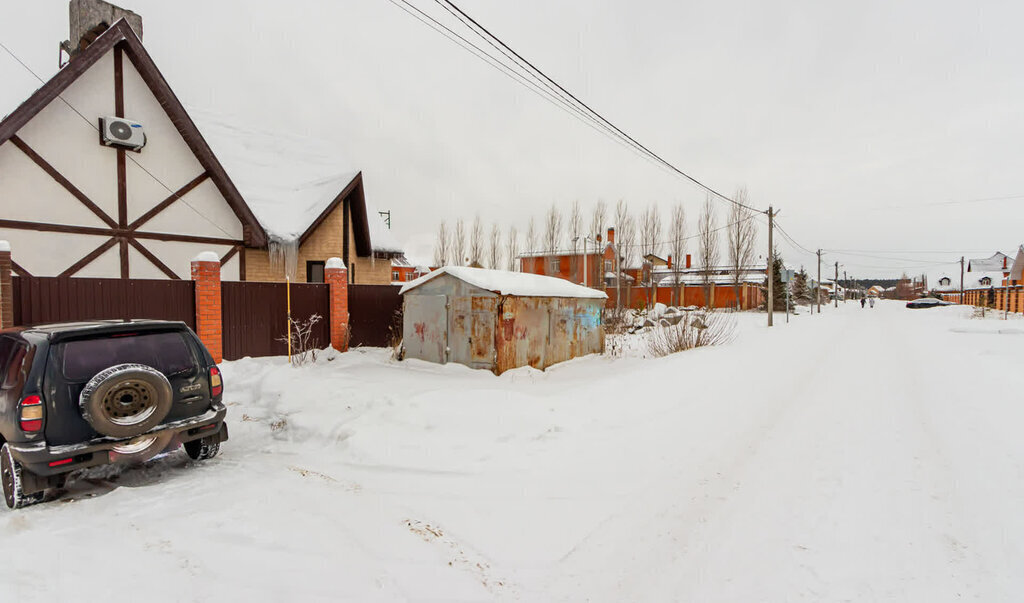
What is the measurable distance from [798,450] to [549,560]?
3.69 meters

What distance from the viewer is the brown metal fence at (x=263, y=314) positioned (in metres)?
9.95

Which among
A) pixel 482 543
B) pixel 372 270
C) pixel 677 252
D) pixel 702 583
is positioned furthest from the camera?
pixel 677 252

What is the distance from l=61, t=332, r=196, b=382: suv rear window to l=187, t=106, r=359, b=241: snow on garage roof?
32.1ft

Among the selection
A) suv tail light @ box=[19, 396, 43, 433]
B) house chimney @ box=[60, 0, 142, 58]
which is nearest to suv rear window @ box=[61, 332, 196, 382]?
suv tail light @ box=[19, 396, 43, 433]

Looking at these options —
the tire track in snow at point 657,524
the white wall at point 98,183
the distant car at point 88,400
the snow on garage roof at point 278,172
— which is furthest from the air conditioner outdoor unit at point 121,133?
the tire track in snow at point 657,524

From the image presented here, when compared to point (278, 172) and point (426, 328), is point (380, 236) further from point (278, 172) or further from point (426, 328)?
point (426, 328)

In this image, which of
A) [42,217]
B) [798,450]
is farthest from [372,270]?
[798,450]

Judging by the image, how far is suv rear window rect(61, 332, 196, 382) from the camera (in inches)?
158

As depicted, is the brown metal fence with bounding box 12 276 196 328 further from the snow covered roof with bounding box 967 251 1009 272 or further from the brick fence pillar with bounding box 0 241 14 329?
the snow covered roof with bounding box 967 251 1009 272

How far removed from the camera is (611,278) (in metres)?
46.3

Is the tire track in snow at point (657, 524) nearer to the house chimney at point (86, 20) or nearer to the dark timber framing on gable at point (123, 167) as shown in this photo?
the dark timber framing on gable at point (123, 167)

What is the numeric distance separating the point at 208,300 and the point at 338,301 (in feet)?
9.06

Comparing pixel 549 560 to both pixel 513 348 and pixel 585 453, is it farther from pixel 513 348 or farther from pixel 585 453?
pixel 513 348

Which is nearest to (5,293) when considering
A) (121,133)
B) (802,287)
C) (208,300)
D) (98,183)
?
(208,300)
